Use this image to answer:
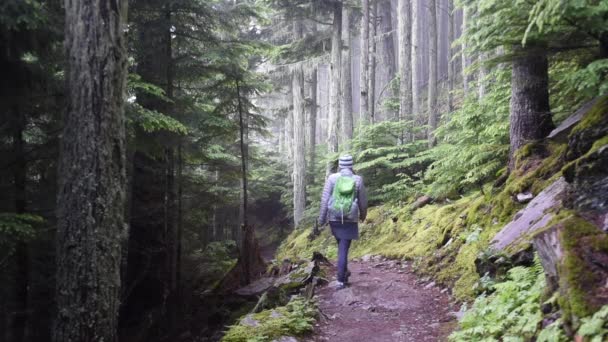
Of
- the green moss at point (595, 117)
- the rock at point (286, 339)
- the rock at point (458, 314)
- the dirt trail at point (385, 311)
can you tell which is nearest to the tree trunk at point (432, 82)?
the dirt trail at point (385, 311)

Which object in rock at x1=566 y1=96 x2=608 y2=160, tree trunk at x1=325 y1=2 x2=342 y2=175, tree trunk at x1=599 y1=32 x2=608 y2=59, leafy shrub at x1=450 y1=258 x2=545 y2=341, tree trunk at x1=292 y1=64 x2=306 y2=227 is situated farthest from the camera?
tree trunk at x1=292 y1=64 x2=306 y2=227

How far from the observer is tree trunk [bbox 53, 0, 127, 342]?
548 cm

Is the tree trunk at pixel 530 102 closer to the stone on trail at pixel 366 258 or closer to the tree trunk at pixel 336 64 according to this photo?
the stone on trail at pixel 366 258

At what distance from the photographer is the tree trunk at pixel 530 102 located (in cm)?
695

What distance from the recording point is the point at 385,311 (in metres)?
6.12

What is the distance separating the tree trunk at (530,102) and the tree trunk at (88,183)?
612 cm

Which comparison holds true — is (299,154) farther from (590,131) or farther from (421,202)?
(590,131)

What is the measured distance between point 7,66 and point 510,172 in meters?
7.99

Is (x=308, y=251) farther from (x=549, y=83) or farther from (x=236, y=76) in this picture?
(x=549, y=83)

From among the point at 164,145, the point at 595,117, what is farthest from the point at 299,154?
the point at 595,117

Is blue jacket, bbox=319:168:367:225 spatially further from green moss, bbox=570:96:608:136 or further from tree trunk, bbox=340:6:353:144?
tree trunk, bbox=340:6:353:144

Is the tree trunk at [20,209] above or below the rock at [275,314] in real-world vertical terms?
above

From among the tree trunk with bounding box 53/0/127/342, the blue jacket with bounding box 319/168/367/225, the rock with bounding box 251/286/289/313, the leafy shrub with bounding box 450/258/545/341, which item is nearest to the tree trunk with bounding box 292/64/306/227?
the rock with bounding box 251/286/289/313

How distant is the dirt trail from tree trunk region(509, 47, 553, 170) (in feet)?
9.10
